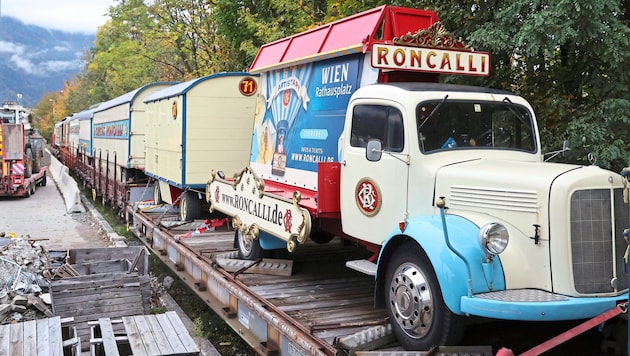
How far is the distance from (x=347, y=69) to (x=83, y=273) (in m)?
4.95

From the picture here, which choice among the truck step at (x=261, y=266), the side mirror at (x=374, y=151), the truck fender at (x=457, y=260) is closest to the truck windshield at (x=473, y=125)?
the side mirror at (x=374, y=151)

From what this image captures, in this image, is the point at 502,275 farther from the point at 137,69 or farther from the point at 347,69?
the point at 137,69

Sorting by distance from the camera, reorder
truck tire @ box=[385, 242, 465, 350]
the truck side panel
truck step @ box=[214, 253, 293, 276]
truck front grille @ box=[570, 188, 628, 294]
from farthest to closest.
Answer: truck step @ box=[214, 253, 293, 276], the truck side panel, truck tire @ box=[385, 242, 465, 350], truck front grille @ box=[570, 188, 628, 294]

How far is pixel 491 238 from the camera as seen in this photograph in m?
4.21

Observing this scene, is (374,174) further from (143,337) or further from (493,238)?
(143,337)

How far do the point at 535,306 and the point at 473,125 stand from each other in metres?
2.06

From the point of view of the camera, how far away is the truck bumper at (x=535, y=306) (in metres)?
4.04

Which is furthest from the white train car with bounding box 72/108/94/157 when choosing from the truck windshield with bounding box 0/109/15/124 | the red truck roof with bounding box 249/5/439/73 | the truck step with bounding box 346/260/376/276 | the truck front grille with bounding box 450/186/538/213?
the truck front grille with bounding box 450/186/538/213

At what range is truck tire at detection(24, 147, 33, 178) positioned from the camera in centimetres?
2395

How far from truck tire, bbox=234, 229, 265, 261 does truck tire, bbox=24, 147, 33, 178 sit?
59.4 ft

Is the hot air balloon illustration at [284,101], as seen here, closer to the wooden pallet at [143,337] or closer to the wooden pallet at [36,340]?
the wooden pallet at [143,337]

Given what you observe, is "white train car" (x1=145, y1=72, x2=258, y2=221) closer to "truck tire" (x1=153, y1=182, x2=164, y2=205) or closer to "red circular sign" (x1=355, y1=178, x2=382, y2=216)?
"truck tire" (x1=153, y1=182, x2=164, y2=205)

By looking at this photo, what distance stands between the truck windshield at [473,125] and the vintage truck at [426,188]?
1cm

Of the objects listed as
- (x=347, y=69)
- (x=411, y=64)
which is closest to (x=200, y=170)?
(x=347, y=69)
